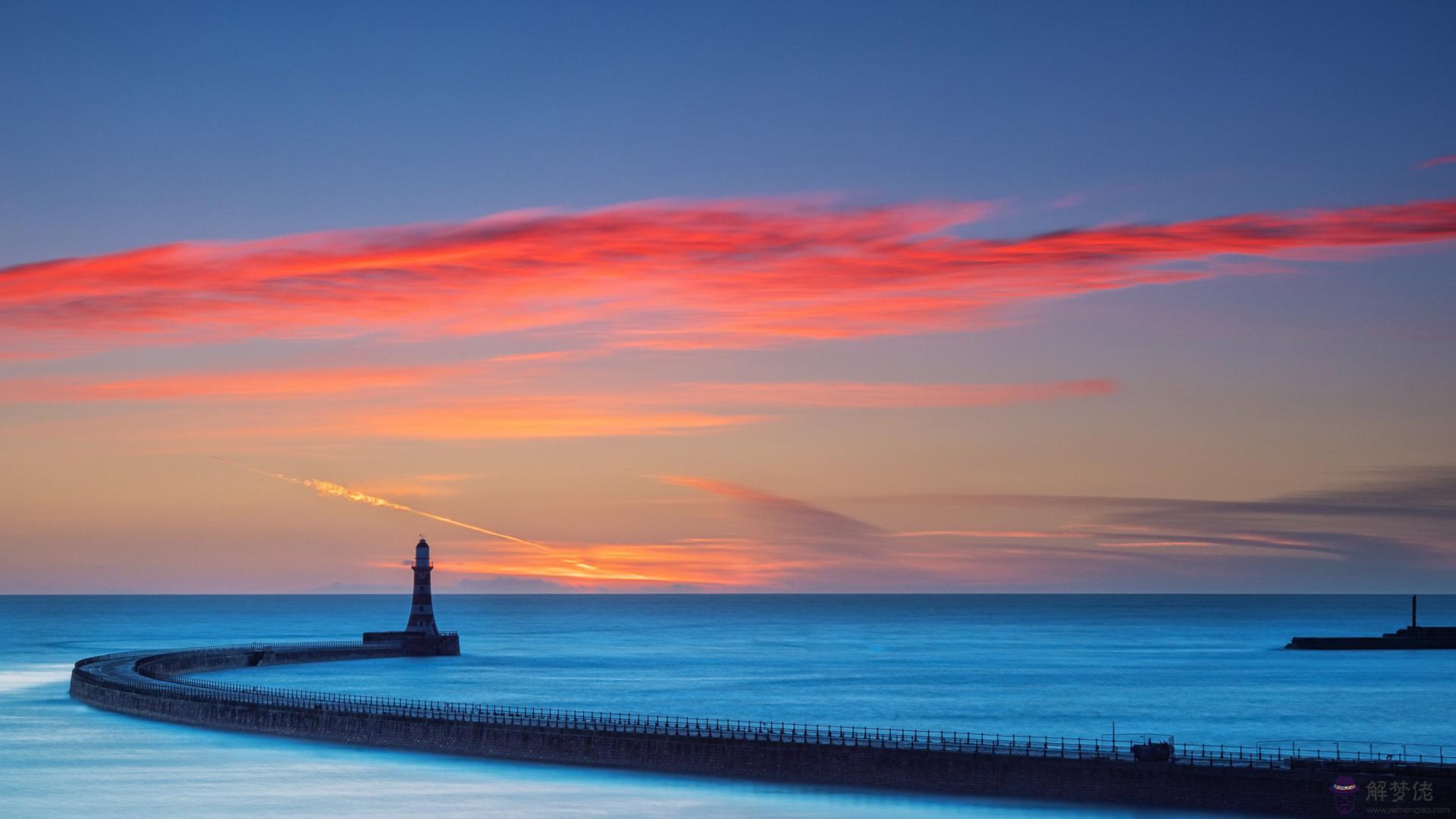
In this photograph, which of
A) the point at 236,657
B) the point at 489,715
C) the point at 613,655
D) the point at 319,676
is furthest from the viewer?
the point at 613,655

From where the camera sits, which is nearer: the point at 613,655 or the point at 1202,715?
the point at 1202,715

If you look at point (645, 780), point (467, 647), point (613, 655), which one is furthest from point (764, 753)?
point (467, 647)

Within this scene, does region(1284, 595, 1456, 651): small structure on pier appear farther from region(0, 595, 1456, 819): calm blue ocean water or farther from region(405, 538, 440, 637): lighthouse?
region(405, 538, 440, 637): lighthouse

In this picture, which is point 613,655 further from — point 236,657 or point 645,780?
point 645,780

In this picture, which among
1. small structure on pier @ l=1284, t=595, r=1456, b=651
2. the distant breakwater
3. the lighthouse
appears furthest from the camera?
small structure on pier @ l=1284, t=595, r=1456, b=651

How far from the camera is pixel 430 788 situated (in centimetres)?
5147

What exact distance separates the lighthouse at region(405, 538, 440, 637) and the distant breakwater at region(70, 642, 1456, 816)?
45073 mm

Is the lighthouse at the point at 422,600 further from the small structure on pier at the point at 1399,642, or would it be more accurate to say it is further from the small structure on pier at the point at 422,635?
the small structure on pier at the point at 1399,642

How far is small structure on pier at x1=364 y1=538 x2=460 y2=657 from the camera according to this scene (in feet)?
440

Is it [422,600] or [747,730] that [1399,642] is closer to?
[422,600]

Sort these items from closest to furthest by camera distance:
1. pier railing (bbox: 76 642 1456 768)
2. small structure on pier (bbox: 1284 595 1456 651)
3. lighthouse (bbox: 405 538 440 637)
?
pier railing (bbox: 76 642 1456 768), lighthouse (bbox: 405 538 440 637), small structure on pier (bbox: 1284 595 1456 651)

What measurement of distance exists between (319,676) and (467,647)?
5947 cm

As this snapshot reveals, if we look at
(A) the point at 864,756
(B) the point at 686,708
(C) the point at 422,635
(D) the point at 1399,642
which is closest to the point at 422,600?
(C) the point at 422,635

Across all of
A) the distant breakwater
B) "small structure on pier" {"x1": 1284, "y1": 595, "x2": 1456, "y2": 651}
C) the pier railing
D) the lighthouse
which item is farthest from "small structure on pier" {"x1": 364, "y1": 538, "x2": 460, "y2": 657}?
"small structure on pier" {"x1": 1284, "y1": 595, "x2": 1456, "y2": 651}
